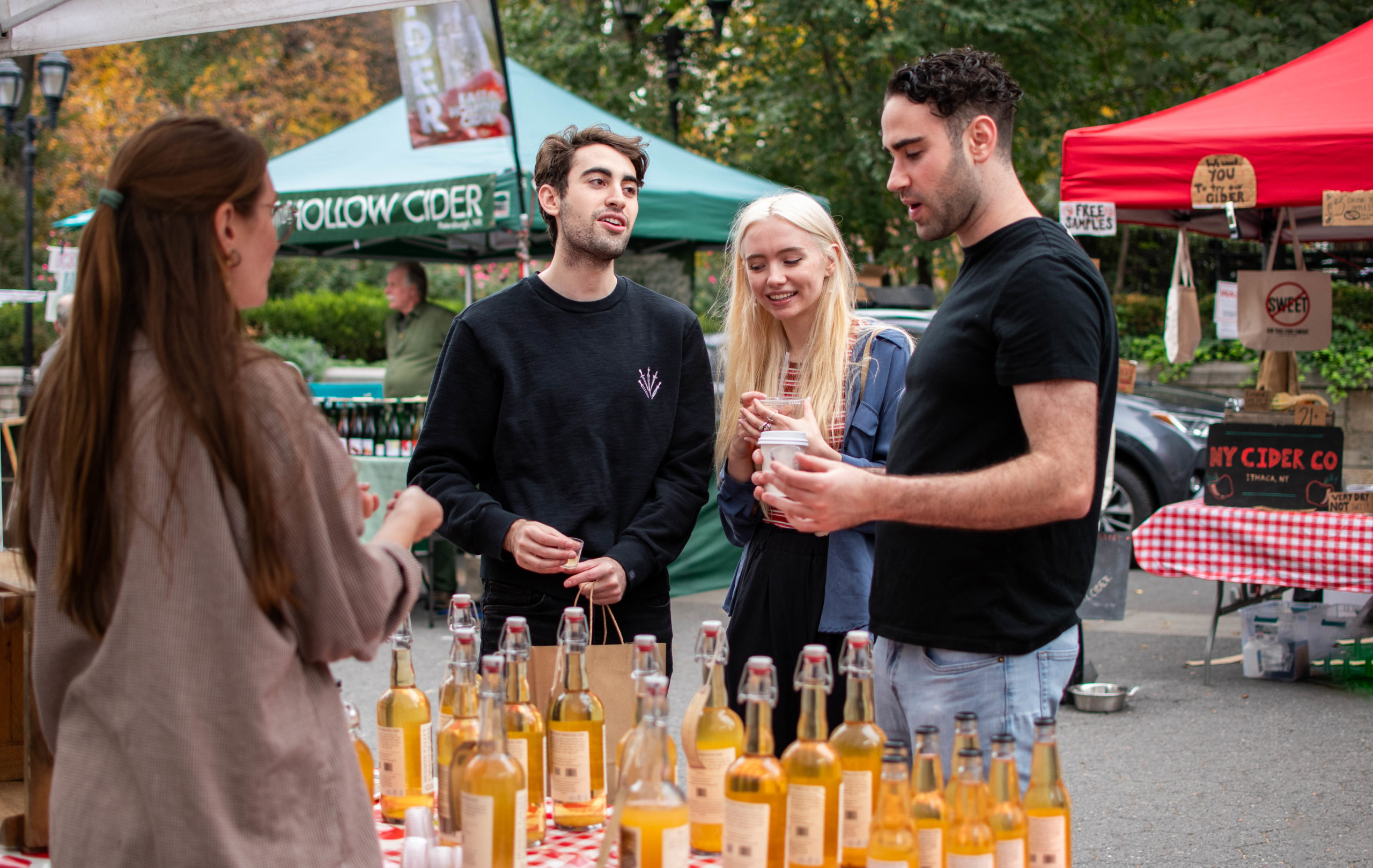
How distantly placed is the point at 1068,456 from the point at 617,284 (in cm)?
134

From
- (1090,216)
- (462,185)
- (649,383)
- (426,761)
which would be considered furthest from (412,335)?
(426,761)

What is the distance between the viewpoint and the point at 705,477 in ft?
9.07

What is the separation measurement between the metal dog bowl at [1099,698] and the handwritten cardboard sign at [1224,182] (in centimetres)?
218

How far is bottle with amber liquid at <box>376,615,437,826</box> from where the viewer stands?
1.80 m

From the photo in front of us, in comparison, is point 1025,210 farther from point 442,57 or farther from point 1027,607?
point 442,57

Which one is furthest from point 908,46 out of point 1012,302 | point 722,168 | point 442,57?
point 1012,302

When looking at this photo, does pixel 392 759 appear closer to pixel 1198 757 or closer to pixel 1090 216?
pixel 1198 757

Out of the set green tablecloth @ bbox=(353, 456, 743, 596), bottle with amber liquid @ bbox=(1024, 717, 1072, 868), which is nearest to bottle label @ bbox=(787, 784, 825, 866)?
bottle with amber liquid @ bbox=(1024, 717, 1072, 868)

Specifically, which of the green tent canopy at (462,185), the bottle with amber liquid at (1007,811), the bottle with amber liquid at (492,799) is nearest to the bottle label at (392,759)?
the bottle with amber liquid at (492,799)

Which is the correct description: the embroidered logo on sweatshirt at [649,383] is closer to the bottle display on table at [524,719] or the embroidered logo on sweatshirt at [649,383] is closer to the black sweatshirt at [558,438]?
the black sweatshirt at [558,438]

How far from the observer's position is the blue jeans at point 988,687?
1845mm

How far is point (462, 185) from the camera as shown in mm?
A: 7477

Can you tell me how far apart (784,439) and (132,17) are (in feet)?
6.24

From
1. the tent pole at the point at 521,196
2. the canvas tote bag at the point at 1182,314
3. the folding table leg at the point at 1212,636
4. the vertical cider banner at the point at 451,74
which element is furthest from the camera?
the tent pole at the point at 521,196
